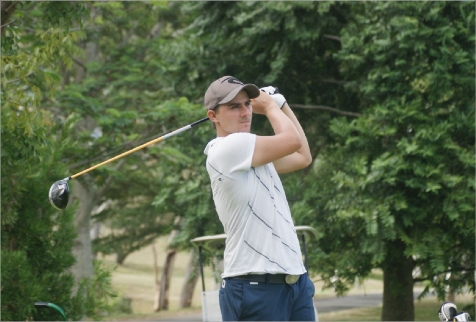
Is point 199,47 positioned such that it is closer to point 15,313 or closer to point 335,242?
point 335,242

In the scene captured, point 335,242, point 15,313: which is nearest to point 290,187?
point 335,242

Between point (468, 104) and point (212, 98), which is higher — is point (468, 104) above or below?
above

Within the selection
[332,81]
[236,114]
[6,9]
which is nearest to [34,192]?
[6,9]

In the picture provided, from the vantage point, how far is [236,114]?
311 centimetres

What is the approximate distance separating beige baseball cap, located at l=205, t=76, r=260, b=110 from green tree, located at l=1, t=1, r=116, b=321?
348 cm

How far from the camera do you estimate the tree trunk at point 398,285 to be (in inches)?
426

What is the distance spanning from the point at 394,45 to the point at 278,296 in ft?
25.7

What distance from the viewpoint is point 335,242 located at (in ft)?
36.6

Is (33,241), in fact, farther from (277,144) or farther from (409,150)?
(277,144)

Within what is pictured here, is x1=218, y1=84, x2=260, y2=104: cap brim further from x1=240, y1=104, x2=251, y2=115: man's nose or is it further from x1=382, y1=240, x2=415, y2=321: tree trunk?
x1=382, y1=240, x2=415, y2=321: tree trunk

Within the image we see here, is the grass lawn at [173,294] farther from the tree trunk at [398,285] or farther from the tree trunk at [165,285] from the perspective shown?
the tree trunk at [398,285]

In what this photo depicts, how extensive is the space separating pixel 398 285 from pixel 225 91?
9007mm

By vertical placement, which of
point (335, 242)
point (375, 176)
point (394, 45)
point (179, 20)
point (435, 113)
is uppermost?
point (179, 20)

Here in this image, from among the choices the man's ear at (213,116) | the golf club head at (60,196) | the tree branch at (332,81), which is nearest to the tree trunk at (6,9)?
the golf club head at (60,196)
